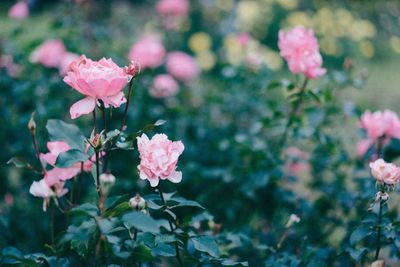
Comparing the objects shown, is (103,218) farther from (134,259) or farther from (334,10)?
(334,10)

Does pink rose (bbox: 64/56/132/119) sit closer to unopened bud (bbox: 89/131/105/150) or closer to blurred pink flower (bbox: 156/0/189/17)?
unopened bud (bbox: 89/131/105/150)

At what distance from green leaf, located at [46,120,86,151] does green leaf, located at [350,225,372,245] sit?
0.72 m

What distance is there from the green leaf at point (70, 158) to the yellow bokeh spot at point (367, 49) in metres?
5.76

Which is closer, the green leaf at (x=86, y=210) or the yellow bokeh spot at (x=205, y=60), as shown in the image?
the green leaf at (x=86, y=210)

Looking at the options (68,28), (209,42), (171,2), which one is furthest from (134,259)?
(209,42)

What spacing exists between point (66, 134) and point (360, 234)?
0.79 metres

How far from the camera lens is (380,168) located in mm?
1192

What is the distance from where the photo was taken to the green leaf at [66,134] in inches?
46.1

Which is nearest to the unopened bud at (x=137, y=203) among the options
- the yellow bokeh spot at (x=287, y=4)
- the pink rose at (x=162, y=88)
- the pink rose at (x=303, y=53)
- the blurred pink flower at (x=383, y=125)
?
the pink rose at (x=303, y=53)

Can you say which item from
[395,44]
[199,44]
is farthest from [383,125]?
[395,44]

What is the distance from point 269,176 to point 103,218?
0.96m

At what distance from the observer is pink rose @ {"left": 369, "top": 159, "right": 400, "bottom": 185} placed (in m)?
1.17

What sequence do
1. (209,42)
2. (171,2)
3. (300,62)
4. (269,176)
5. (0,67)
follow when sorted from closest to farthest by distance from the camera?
(300,62), (269,176), (0,67), (171,2), (209,42)

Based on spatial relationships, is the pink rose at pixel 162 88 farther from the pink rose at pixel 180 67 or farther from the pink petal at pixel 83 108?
the pink petal at pixel 83 108
